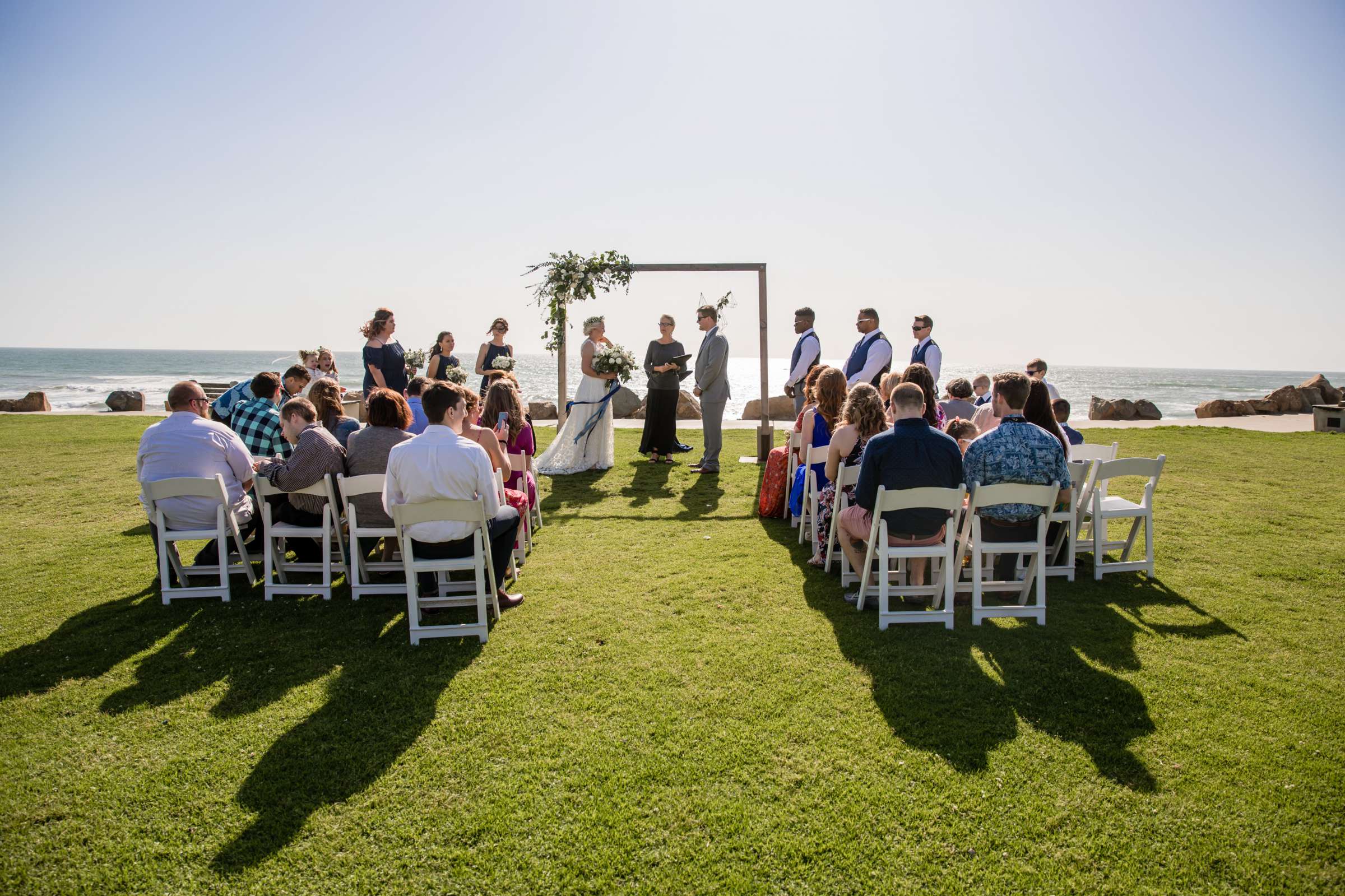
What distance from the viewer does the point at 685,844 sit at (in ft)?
8.19

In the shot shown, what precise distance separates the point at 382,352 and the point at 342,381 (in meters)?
47.0

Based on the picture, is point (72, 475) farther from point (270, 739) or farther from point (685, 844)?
point (685, 844)

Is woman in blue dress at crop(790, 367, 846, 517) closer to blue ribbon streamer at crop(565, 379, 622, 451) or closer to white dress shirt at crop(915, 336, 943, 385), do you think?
white dress shirt at crop(915, 336, 943, 385)

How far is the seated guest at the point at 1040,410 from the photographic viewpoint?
4.67 metres

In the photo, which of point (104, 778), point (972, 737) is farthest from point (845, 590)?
point (104, 778)

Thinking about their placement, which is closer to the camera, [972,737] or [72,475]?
[972,737]

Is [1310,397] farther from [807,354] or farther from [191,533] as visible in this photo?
[191,533]

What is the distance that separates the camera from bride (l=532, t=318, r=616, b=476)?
9.47 m

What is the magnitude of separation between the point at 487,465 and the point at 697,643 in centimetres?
163

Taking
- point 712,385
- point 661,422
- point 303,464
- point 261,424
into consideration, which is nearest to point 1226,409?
point 712,385

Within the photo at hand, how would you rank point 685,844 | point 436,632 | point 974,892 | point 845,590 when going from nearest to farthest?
1. point 974,892
2. point 685,844
3. point 436,632
4. point 845,590

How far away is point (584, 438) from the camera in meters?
9.58

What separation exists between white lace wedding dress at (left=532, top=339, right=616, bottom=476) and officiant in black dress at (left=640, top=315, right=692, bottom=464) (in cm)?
67

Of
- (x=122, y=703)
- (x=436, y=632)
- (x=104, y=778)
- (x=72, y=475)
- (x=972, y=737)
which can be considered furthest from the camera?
(x=72, y=475)
